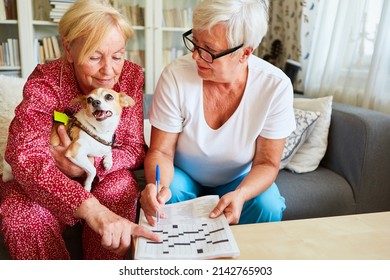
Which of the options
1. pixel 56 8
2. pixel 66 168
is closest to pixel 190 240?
pixel 66 168

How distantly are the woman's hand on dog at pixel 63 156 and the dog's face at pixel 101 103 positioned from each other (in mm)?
100

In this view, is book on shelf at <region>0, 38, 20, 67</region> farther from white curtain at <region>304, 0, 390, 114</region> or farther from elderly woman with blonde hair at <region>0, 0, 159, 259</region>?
white curtain at <region>304, 0, 390, 114</region>

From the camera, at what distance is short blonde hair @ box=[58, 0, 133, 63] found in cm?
99

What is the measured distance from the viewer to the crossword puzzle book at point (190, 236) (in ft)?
2.57

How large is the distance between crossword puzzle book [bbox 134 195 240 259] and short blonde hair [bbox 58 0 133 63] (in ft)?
1.64

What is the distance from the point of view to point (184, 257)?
2.54 feet

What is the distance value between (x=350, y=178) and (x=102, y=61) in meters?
1.24

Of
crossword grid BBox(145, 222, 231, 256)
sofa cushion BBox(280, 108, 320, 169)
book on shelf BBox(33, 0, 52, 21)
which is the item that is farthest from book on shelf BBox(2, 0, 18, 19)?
crossword grid BBox(145, 222, 231, 256)

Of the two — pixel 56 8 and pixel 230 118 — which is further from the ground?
pixel 56 8

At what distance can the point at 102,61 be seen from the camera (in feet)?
3.40

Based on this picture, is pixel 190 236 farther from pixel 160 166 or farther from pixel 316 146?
pixel 316 146

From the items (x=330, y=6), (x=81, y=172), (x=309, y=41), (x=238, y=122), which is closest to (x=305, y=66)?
(x=309, y=41)

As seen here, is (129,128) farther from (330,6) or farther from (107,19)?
(330,6)
